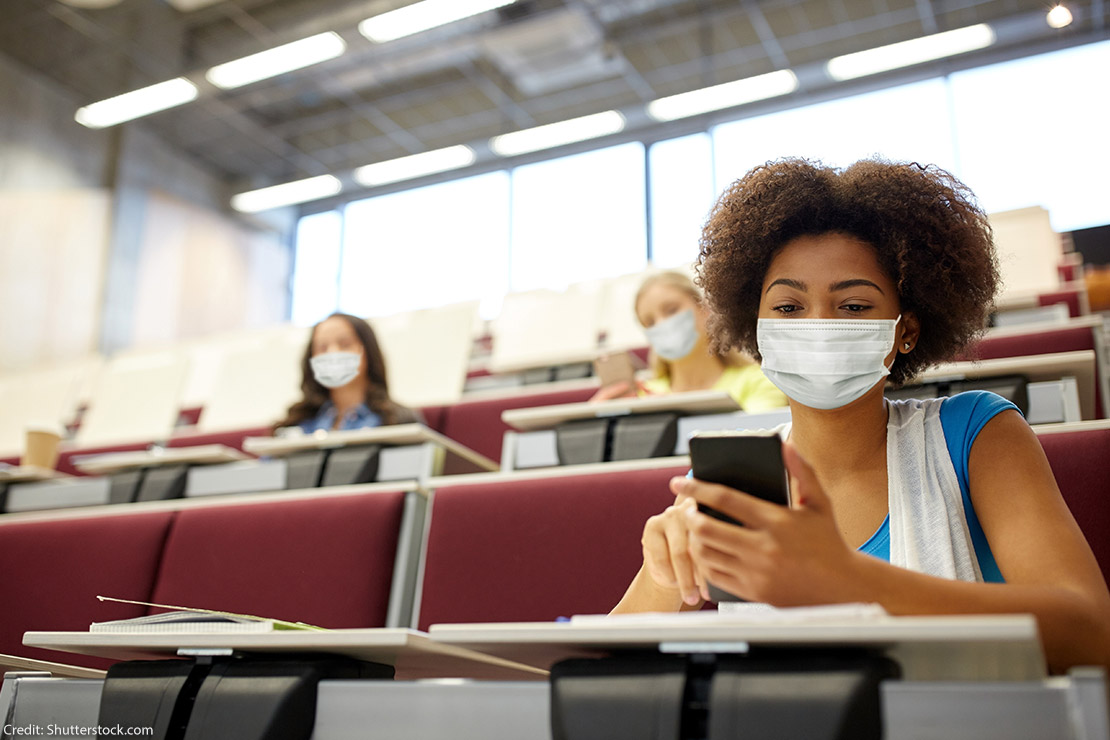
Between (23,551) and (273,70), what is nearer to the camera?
(23,551)

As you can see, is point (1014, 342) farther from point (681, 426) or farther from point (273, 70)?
point (273, 70)

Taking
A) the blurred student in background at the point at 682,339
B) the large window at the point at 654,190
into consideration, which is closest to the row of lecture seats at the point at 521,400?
the blurred student in background at the point at 682,339

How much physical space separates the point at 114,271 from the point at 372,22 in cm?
258

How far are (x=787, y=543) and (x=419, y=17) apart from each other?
4.81 meters

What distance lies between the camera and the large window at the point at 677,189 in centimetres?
592

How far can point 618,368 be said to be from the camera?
1.97m

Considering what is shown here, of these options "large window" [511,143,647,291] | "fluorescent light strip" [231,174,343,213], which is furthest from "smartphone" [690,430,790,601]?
"fluorescent light strip" [231,174,343,213]

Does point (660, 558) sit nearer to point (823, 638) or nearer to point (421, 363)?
point (823, 638)

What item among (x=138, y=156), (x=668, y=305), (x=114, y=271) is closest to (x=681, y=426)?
(x=668, y=305)

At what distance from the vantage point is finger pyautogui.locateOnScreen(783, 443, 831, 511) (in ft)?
1.98

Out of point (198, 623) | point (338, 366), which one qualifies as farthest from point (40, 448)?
point (198, 623)

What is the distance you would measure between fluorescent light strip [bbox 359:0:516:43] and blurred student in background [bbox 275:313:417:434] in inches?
107

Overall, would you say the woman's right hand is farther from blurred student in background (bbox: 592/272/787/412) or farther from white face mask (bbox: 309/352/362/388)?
white face mask (bbox: 309/352/362/388)

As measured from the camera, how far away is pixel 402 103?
6.32 meters
